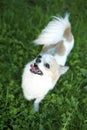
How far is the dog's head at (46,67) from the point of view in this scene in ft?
9.98

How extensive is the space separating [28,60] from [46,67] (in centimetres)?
79

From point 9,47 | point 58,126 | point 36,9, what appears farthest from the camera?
point 36,9

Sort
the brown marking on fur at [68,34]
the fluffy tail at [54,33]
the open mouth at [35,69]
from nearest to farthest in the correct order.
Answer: the open mouth at [35,69] → the fluffy tail at [54,33] → the brown marking on fur at [68,34]

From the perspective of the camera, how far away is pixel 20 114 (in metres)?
3.28

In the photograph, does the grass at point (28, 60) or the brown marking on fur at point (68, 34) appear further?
the brown marking on fur at point (68, 34)

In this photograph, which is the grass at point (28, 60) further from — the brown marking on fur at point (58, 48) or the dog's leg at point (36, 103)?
the brown marking on fur at point (58, 48)

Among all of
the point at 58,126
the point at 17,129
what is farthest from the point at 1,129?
the point at 58,126

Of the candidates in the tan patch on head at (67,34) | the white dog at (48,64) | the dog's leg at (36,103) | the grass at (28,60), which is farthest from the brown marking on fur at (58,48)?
the dog's leg at (36,103)

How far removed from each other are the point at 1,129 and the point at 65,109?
2.03 feet

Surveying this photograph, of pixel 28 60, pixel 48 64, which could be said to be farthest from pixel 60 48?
pixel 48 64

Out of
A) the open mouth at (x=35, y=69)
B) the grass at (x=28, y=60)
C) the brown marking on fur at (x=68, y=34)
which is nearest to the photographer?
the open mouth at (x=35, y=69)

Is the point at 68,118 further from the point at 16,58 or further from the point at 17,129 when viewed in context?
the point at 16,58

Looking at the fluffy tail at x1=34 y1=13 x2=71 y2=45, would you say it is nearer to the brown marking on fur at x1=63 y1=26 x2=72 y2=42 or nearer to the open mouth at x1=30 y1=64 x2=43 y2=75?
the brown marking on fur at x1=63 y1=26 x2=72 y2=42

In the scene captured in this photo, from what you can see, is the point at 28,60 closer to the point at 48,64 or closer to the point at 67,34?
the point at 67,34
